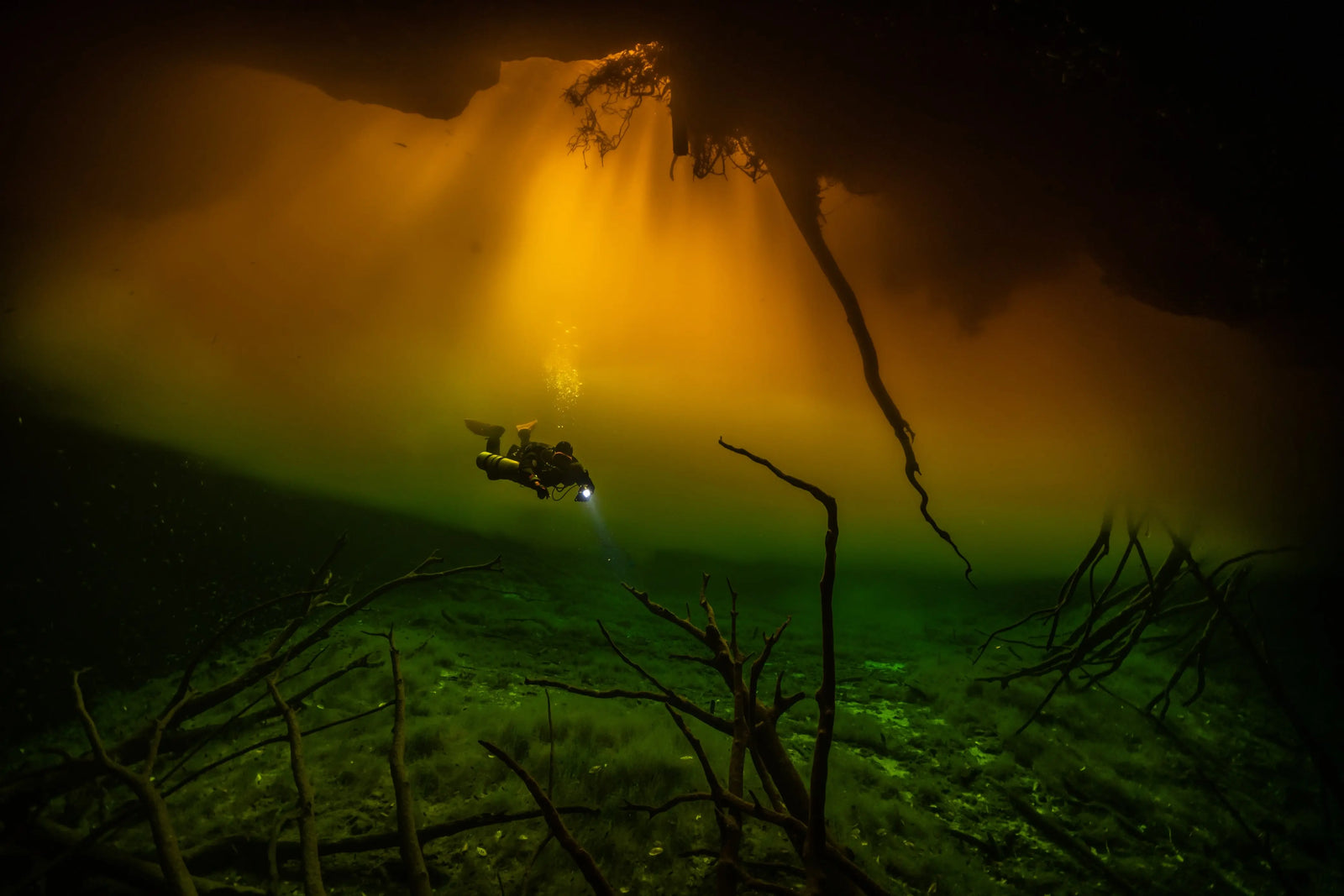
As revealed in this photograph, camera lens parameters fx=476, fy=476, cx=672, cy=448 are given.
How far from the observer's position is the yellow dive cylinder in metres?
6.09

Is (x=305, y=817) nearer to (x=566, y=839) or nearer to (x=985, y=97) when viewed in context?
(x=566, y=839)

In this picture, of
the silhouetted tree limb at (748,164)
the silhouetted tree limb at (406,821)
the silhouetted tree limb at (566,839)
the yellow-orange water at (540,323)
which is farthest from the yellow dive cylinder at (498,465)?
the yellow-orange water at (540,323)

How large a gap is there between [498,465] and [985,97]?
6.53 meters

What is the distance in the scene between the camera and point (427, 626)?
11594mm

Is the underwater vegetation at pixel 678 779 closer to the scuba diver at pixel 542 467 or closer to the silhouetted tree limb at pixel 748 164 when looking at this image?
the scuba diver at pixel 542 467

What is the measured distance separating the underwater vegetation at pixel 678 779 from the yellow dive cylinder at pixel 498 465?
1.17 metres

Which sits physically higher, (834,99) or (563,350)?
(563,350)

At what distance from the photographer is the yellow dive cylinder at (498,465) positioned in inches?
240

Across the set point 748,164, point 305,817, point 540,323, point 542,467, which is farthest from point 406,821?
point 540,323

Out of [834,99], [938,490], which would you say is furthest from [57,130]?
[938,490]

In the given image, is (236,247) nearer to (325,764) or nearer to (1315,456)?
(325,764)

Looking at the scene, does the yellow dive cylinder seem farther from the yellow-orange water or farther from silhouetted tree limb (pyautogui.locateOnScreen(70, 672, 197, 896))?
the yellow-orange water

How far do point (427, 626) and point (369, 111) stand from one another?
1286 cm

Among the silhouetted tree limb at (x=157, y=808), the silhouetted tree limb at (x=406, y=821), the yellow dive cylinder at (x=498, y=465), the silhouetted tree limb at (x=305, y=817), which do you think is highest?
the yellow dive cylinder at (x=498, y=465)
